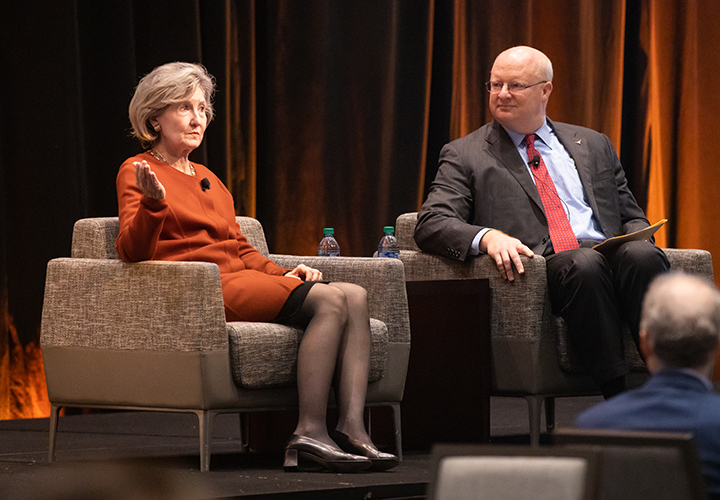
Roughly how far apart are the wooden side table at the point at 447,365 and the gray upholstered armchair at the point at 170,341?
226mm

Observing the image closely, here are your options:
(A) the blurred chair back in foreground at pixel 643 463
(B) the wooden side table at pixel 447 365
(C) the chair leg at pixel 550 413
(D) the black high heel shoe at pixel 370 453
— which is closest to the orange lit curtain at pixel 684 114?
(C) the chair leg at pixel 550 413

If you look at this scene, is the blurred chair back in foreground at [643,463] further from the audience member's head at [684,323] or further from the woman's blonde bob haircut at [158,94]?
the woman's blonde bob haircut at [158,94]

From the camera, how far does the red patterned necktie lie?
3.04 metres

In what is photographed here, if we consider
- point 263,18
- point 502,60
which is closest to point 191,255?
point 502,60

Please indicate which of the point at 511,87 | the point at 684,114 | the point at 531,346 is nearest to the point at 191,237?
the point at 531,346

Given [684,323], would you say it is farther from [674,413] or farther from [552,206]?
[552,206]

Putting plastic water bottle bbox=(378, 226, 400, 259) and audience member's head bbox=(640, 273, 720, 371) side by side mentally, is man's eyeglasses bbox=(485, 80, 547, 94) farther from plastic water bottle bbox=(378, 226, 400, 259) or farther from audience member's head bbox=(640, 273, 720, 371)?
audience member's head bbox=(640, 273, 720, 371)

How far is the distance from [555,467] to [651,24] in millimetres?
4799

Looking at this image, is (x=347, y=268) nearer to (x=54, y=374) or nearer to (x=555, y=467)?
(x=54, y=374)

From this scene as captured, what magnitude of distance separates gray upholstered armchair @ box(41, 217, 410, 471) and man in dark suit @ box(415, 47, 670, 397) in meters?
0.40

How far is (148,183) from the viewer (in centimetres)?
232

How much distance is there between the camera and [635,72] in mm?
5391

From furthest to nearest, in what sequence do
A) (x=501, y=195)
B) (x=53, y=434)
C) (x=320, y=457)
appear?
(x=501, y=195), (x=53, y=434), (x=320, y=457)

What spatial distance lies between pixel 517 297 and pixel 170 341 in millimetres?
1035
